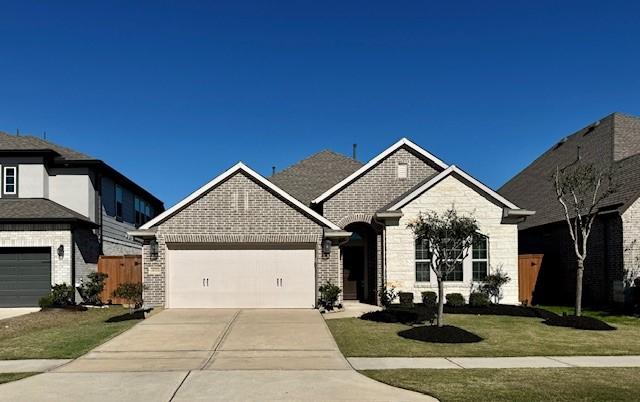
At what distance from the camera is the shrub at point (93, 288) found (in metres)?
22.1

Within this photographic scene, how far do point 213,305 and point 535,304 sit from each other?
42.1 ft

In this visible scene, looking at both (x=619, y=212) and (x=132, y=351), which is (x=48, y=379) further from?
(x=619, y=212)

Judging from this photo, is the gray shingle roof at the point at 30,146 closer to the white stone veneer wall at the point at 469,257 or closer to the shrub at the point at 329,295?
the shrub at the point at 329,295

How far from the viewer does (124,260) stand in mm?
22969

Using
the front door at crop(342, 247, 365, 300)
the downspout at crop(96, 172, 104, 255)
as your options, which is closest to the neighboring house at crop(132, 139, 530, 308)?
the front door at crop(342, 247, 365, 300)

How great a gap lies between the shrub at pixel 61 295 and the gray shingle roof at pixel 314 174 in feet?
33.1

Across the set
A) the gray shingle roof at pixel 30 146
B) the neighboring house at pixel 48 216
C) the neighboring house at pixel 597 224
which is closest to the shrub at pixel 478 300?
the neighboring house at pixel 597 224

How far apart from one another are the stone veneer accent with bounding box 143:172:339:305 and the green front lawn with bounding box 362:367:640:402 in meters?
9.86

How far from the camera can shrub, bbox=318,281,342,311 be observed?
1894 cm

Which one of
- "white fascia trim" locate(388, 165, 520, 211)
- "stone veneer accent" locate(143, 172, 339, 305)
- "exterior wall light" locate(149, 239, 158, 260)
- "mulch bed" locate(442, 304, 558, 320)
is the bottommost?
"mulch bed" locate(442, 304, 558, 320)

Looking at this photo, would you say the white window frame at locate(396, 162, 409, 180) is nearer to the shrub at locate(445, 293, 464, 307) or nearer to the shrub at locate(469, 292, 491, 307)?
the shrub at locate(445, 293, 464, 307)

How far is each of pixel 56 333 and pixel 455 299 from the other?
42.1 feet

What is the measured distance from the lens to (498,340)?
13562 mm

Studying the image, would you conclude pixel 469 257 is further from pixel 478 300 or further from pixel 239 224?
pixel 239 224
